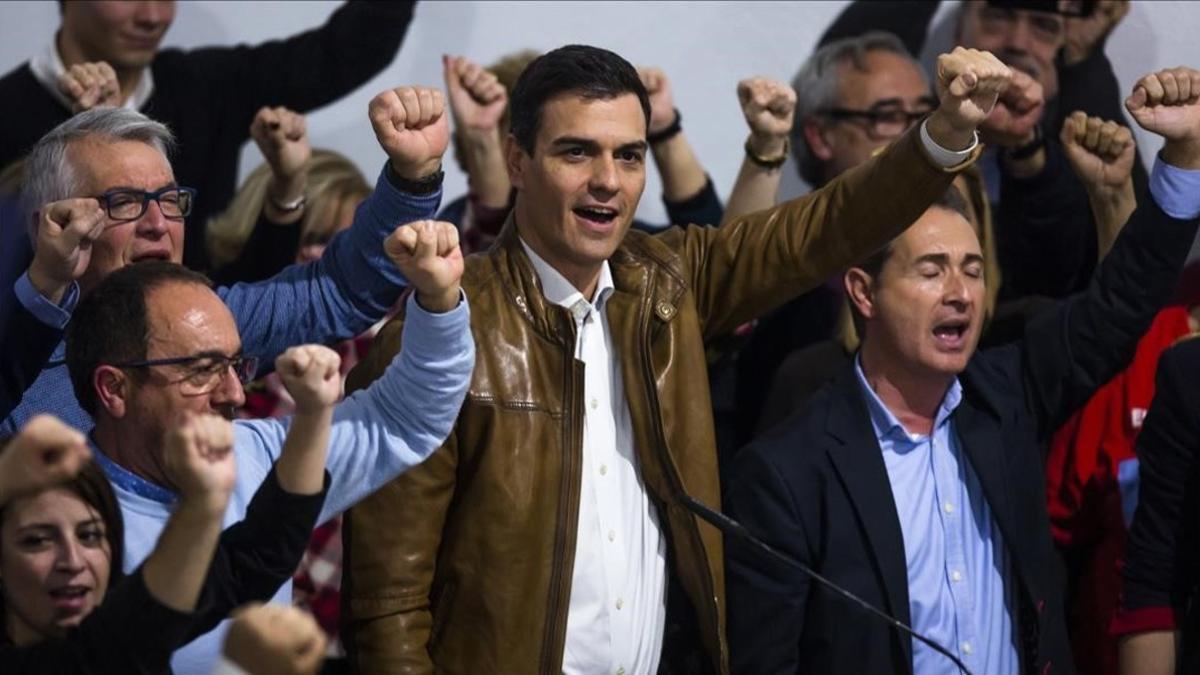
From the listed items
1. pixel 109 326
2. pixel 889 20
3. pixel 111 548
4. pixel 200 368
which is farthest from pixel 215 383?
pixel 889 20

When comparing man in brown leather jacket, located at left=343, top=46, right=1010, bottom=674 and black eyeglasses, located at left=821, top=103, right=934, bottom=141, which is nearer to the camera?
man in brown leather jacket, located at left=343, top=46, right=1010, bottom=674

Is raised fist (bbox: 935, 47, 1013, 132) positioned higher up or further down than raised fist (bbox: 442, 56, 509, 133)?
higher up

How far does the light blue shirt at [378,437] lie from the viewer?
2658 millimetres

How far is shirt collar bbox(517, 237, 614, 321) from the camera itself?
3.15m

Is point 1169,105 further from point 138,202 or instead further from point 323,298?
point 138,202

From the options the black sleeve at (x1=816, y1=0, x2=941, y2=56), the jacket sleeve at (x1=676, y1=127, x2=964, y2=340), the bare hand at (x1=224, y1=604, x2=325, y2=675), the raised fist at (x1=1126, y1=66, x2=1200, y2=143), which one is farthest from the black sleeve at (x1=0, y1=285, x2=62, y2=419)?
the black sleeve at (x1=816, y1=0, x2=941, y2=56)

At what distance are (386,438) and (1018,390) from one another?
1.23 metres

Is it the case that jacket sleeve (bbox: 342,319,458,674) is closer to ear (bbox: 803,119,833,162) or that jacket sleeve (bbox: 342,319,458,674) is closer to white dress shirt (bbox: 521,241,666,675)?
white dress shirt (bbox: 521,241,666,675)

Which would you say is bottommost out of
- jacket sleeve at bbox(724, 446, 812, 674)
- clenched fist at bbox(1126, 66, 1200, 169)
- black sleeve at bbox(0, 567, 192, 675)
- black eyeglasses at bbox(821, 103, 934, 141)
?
jacket sleeve at bbox(724, 446, 812, 674)

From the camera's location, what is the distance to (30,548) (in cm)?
246

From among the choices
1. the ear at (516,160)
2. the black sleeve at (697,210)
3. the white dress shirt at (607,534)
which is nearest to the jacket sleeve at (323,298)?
the ear at (516,160)

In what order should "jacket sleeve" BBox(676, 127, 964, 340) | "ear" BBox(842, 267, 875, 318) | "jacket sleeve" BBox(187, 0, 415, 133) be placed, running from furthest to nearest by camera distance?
"jacket sleeve" BBox(187, 0, 415, 133), "ear" BBox(842, 267, 875, 318), "jacket sleeve" BBox(676, 127, 964, 340)

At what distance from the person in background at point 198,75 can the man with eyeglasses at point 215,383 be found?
1281mm

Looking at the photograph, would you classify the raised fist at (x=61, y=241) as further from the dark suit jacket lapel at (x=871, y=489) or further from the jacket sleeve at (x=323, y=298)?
the dark suit jacket lapel at (x=871, y=489)
